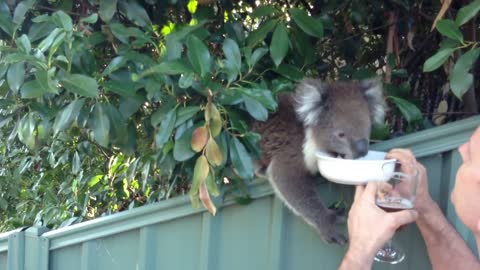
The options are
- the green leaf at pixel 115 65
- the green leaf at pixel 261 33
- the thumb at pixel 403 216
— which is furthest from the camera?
the green leaf at pixel 261 33

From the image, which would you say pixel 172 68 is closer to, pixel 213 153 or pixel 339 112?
pixel 213 153

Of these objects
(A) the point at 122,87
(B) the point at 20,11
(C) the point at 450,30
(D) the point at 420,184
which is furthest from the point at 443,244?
(B) the point at 20,11

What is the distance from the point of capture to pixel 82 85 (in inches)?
82.0

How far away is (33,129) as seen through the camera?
7.98ft

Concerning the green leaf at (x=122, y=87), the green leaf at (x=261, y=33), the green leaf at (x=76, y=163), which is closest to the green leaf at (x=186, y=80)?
the green leaf at (x=122, y=87)

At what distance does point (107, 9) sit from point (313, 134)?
98 cm

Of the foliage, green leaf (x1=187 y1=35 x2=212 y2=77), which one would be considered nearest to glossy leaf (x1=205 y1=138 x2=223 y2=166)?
the foliage

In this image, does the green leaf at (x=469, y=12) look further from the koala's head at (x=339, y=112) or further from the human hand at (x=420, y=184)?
the koala's head at (x=339, y=112)

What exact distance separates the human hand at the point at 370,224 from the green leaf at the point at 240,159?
0.44 metres

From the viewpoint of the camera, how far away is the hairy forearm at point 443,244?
6.84 feet

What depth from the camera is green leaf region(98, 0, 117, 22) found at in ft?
7.99

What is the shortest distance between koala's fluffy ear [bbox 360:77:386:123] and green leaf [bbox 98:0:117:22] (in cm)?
104

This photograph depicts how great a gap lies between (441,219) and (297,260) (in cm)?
73

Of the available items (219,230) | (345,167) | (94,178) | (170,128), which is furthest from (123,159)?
(345,167)
